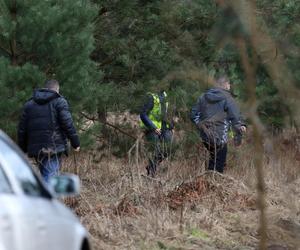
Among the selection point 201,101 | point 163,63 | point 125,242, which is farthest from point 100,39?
point 125,242

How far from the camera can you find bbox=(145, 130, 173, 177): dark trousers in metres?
11.3

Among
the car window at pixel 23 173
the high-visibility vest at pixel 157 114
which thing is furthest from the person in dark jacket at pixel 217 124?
the car window at pixel 23 173

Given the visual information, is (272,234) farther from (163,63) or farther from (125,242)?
(163,63)

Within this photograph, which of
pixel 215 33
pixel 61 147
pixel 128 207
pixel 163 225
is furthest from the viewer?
pixel 61 147

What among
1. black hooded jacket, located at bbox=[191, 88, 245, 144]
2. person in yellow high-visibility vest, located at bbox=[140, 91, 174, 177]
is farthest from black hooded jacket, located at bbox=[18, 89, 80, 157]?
person in yellow high-visibility vest, located at bbox=[140, 91, 174, 177]

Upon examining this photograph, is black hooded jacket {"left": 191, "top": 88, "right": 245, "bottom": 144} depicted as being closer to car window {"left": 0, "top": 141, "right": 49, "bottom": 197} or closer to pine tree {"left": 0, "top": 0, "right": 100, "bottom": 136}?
pine tree {"left": 0, "top": 0, "right": 100, "bottom": 136}

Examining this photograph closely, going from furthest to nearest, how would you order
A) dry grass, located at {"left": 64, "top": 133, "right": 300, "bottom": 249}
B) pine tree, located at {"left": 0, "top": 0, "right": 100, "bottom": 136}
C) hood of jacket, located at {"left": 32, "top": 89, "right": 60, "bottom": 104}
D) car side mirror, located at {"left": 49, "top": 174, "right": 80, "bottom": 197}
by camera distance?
pine tree, located at {"left": 0, "top": 0, "right": 100, "bottom": 136} → hood of jacket, located at {"left": 32, "top": 89, "right": 60, "bottom": 104} → dry grass, located at {"left": 64, "top": 133, "right": 300, "bottom": 249} → car side mirror, located at {"left": 49, "top": 174, "right": 80, "bottom": 197}

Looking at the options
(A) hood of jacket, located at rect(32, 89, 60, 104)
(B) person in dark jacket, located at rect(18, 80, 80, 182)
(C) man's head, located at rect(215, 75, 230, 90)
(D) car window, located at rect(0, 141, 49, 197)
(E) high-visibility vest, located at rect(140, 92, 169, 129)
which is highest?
(C) man's head, located at rect(215, 75, 230, 90)

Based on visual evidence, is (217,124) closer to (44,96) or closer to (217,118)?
(217,118)

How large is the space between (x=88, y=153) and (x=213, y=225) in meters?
4.76

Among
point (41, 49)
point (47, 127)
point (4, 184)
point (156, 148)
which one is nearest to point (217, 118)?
point (156, 148)

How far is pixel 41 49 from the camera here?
37.4 feet

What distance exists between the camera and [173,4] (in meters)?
14.4

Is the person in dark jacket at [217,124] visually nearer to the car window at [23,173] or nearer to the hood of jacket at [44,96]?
the hood of jacket at [44,96]
